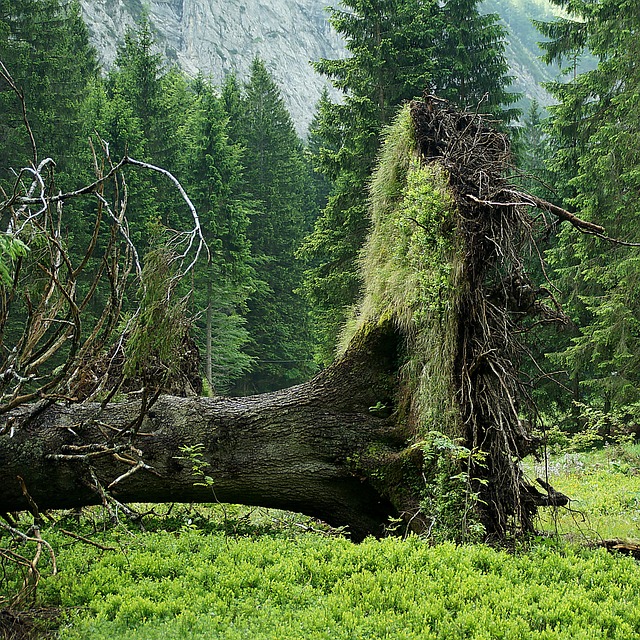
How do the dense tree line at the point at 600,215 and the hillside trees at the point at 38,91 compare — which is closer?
the dense tree line at the point at 600,215

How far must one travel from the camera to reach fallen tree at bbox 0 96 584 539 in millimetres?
5438

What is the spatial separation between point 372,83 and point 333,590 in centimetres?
1505

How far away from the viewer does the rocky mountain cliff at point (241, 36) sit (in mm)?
71812

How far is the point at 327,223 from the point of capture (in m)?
17.6

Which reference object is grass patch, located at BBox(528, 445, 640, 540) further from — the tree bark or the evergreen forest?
the tree bark

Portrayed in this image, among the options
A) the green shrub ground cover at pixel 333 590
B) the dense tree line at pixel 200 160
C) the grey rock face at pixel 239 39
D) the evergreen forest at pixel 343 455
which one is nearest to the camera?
the green shrub ground cover at pixel 333 590

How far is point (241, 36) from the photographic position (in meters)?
82.8

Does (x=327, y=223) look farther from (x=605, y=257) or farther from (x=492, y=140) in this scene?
(x=492, y=140)

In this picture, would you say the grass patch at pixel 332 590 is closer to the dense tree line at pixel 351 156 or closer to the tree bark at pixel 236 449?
the tree bark at pixel 236 449

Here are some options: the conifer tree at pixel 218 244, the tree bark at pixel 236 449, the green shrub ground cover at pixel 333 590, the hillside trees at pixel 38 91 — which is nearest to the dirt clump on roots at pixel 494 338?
the green shrub ground cover at pixel 333 590

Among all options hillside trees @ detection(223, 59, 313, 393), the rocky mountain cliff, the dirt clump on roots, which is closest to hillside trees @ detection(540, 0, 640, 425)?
the dirt clump on roots

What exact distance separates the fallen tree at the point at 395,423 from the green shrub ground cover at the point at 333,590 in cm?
53

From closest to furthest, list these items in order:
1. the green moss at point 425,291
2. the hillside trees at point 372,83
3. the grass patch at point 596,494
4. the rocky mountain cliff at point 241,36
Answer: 1. the green moss at point 425,291
2. the grass patch at point 596,494
3. the hillside trees at point 372,83
4. the rocky mountain cliff at point 241,36

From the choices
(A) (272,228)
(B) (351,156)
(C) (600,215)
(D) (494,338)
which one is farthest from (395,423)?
(A) (272,228)
